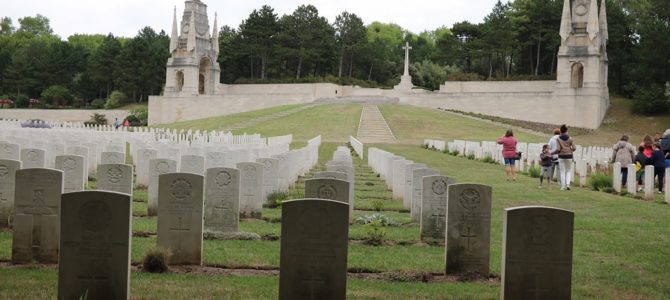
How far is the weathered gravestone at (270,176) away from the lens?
44.2 feet

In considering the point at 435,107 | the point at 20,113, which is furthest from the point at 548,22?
the point at 20,113

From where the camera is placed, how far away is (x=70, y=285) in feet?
19.8

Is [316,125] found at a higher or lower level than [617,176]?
higher

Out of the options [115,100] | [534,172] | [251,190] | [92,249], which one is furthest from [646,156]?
[115,100]

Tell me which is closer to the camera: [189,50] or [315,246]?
[315,246]

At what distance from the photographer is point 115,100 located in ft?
280

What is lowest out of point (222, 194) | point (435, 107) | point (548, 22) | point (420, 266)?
point (420, 266)

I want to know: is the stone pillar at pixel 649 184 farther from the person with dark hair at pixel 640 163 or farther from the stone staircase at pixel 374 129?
the stone staircase at pixel 374 129

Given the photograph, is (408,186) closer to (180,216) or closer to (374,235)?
(374,235)

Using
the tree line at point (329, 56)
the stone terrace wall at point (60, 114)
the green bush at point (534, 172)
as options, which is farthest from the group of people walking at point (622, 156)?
the stone terrace wall at point (60, 114)

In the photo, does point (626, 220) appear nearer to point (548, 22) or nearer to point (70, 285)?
point (70, 285)

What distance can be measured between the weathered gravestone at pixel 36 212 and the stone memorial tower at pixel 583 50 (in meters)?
57.7

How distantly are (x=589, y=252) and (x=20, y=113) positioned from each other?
7961 centimetres

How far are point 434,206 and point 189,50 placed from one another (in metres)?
68.3
